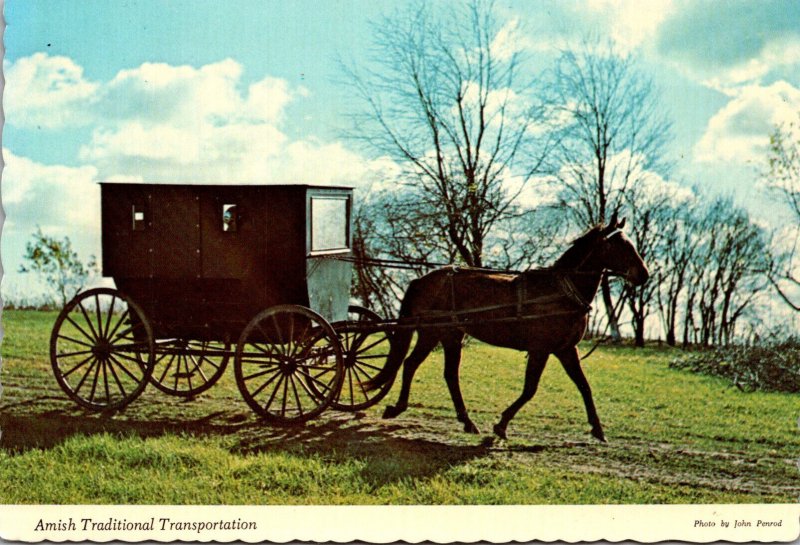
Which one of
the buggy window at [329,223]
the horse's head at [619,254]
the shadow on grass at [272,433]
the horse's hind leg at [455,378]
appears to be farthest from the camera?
the buggy window at [329,223]

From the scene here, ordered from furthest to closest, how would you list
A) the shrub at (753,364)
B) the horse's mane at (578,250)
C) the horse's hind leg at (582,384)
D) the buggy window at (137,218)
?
1. the shrub at (753,364)
2. the buggy window at (137,218)
3. the horse's hind leg at (582,384)
4. the horse's mane at (578,250)

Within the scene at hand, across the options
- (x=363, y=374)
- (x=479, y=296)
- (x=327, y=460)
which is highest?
(x=479, y=296)

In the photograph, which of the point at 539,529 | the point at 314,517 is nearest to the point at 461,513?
the point at 539,529

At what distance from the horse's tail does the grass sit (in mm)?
324

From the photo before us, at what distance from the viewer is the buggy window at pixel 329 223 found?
21.9 feet

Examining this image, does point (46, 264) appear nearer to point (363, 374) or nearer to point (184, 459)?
point (184, 459)

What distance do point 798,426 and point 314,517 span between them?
398 centimetres

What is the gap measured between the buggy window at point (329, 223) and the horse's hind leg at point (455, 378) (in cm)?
135

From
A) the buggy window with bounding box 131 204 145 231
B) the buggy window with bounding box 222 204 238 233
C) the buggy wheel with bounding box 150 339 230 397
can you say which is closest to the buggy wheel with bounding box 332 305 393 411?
the buggy wheel with bounding box 150 339 230 397

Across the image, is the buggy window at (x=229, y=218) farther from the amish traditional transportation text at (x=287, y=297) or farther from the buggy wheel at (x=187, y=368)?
the buggy wheel at (x=187, y=368)

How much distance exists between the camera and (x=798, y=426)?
6.38m

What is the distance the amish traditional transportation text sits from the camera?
21.0 ft

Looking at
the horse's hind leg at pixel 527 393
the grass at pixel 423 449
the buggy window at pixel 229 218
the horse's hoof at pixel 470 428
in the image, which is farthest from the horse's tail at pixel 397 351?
the buggy window at pixel 229 218

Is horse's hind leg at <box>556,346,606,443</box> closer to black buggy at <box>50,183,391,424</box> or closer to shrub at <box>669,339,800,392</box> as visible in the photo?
black buggy at <box>50,183,391,424</box>
